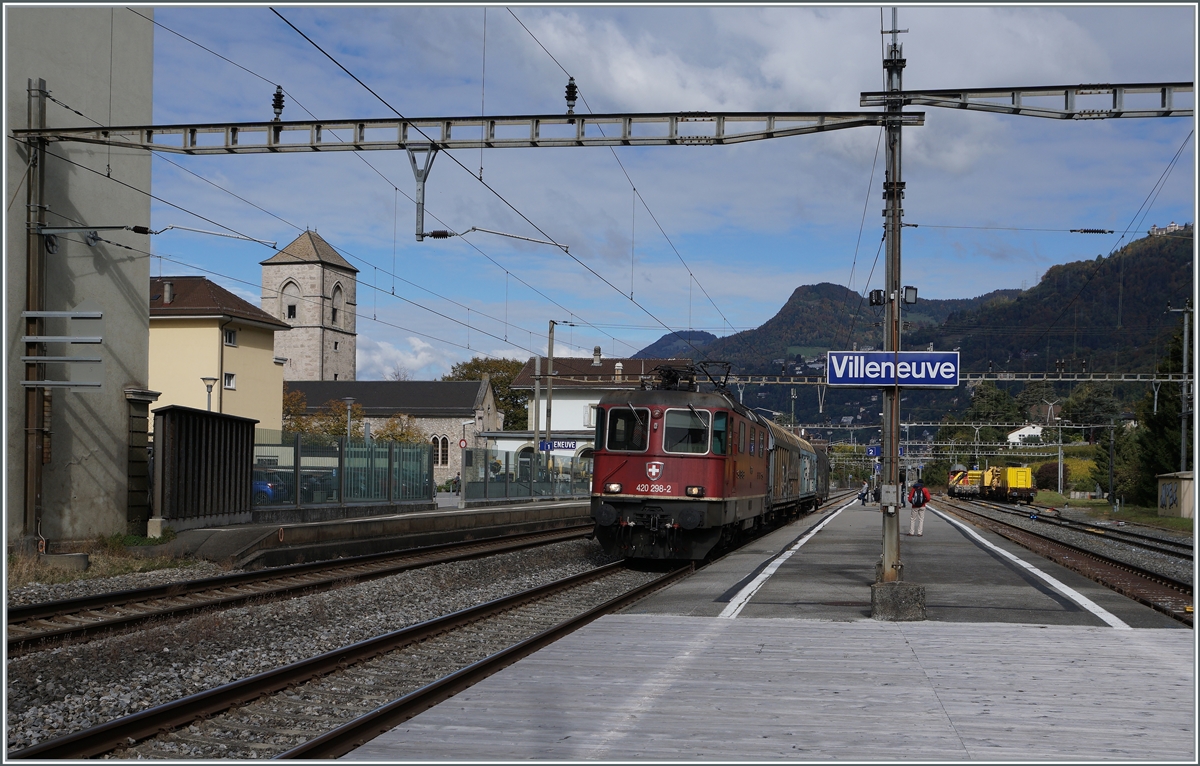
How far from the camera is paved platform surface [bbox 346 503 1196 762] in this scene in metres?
6.20

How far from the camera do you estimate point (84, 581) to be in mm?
15727

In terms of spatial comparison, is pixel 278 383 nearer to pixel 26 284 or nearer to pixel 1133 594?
pixel 26 284

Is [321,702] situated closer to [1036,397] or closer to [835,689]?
[835,689]

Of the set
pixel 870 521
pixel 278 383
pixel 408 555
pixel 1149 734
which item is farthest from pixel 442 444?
pixel 1149 734

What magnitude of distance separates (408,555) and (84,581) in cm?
671

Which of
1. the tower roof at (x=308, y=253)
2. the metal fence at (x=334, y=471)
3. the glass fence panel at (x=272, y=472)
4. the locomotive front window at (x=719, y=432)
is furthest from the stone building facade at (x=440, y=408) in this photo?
the locomotive front window at (x=719, y=432)

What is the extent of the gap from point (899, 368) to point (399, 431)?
7315 centimetres

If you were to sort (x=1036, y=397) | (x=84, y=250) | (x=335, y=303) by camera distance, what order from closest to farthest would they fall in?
1. (x=84, y=250)
2. (x=335, y=303)
3. (x=1036, y=397)

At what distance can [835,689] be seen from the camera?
7773 mm

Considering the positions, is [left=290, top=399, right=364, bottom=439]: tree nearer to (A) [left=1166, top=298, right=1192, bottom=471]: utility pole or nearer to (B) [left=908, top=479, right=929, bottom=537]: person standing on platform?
(A) [left=1166, top=298, right=1192, bottom=471]: utility pole

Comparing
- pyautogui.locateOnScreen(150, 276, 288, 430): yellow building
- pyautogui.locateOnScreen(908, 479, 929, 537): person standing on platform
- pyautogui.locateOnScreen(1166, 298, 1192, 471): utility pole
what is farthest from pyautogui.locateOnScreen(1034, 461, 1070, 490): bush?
pyautogui.locateOnScreen(908, 479, 929, 537): person standing on platform

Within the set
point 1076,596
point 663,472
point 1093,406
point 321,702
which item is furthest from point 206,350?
point 1093,406

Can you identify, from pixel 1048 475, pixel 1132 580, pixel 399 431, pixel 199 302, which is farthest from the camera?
pixel 1048 475

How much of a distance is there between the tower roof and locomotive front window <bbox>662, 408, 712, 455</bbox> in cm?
9927
